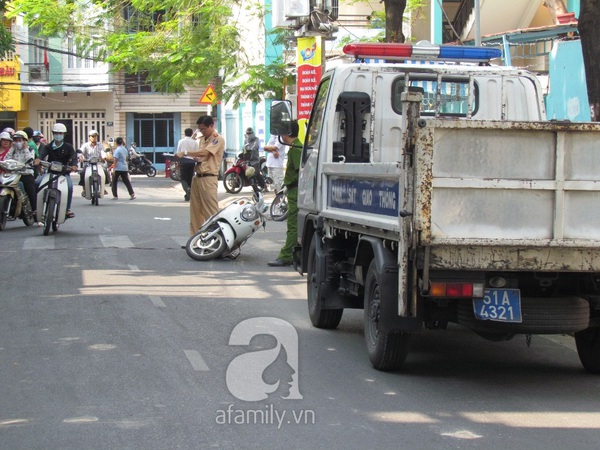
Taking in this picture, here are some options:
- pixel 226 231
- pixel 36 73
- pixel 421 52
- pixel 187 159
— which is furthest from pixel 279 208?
pixel 36 73

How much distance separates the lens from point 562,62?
62.9 ft

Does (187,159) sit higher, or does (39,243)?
(187,159)

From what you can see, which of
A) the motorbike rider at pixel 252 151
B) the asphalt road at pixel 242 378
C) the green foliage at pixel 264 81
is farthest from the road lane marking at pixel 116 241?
the green foliage at pixel 264 81

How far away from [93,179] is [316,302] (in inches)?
591

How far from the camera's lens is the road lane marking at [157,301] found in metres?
9.60

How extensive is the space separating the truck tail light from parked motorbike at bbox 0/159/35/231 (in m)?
11.7

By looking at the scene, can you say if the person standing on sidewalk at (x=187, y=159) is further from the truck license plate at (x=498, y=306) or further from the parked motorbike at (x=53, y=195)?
the truck license plate at (x=498, y=306)

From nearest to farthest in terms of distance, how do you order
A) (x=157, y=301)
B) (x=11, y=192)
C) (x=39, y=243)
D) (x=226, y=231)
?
(x=157, y=301)
(x=226, y=231)
(x=39, y=243)
(x=11, y=192)

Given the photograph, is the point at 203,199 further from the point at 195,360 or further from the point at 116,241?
the point at 195,360

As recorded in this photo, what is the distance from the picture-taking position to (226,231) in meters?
13.0

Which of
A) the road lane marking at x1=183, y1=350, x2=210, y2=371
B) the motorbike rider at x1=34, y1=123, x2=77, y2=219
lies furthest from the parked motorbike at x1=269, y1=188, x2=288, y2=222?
the road lane marking at x1=183, y1=350, x2=210, y2=371

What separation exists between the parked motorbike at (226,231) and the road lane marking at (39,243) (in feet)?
7.91

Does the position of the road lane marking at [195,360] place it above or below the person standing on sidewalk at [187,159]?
below

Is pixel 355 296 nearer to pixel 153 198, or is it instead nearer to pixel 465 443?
pixel 465 443
